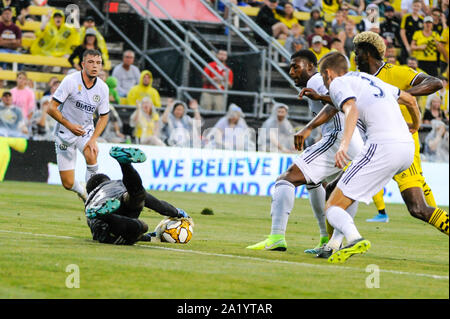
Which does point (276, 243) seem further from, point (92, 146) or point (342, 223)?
point (92, 146)

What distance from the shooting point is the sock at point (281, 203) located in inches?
365

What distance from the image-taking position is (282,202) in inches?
365

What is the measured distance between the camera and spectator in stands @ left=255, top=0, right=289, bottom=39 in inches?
1045

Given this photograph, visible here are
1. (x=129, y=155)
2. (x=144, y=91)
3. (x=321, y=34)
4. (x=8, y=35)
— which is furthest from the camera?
(x=321, y=34)

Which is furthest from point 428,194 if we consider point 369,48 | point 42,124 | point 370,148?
point 42,124

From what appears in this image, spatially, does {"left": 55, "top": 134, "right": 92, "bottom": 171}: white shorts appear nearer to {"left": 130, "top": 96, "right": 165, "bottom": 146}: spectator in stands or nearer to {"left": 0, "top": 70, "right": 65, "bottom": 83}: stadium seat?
{"left": 130, "top": 96, "right": 165, "bottom": 146}: spectator in stands

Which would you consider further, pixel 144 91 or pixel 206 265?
pixel 144 91

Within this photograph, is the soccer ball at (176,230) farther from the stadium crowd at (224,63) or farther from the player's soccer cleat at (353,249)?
the stadium crowd at (224,63)

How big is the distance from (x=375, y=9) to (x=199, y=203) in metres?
12.5

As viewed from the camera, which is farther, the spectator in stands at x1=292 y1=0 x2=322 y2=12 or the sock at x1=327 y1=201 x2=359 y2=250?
the spectator in stands at x1=292 y1=0 x2=322 y2=12

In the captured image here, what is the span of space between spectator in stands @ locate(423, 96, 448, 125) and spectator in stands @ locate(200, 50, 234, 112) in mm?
5418

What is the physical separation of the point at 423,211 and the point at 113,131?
45.7 ft

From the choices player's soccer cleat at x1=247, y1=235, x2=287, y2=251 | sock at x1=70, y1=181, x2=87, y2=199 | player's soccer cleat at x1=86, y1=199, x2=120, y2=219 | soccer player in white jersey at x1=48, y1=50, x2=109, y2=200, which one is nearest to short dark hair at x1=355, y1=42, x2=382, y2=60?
player's soccer cleat at x1=247, y1=235, x2=287, y2=251

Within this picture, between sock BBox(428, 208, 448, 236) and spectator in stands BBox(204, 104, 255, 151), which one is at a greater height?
sock BBox(428, 208, 448, 236)
